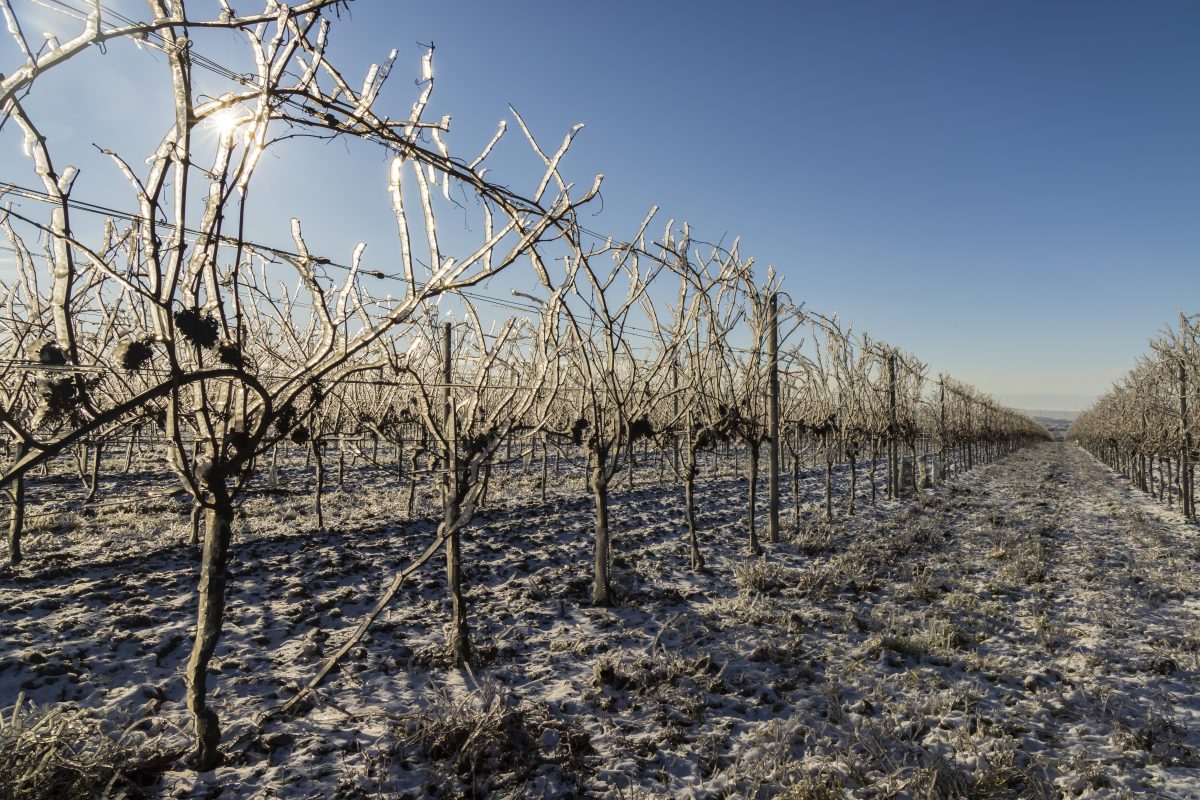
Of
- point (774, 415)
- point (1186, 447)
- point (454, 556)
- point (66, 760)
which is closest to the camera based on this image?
point (66, 760)

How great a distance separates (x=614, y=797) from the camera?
305 cm

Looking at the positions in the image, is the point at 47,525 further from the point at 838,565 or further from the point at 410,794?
the point at 838,565

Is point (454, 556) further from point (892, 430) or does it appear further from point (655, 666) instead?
point (892, 430)

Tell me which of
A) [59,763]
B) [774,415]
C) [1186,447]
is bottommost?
[59,763]

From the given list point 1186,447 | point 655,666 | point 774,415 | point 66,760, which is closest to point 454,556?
point 655,666

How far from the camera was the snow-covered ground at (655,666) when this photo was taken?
3.25 metres

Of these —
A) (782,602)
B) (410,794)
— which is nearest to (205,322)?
(410,794)

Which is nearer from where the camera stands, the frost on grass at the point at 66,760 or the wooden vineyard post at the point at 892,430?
the frost on grass at the point at 66,760

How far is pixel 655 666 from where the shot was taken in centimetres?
451

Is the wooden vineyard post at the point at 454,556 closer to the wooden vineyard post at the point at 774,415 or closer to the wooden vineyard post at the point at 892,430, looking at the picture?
the wooden vineyard post at the point at 774,415

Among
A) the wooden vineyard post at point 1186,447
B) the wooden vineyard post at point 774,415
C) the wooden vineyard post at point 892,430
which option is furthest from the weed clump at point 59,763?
the wooden vineyard post at point 1186,447

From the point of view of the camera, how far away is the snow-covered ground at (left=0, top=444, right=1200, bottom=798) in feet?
10.7

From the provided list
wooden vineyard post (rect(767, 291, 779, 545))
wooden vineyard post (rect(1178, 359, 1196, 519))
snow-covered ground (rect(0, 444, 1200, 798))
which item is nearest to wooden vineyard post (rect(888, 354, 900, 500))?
snow-covered ground (rect(0, 444, 1200, 798))

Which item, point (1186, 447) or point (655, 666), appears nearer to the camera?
point (655, 666)
